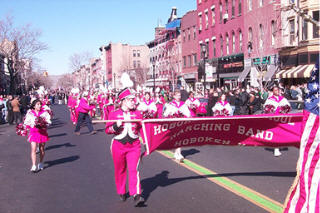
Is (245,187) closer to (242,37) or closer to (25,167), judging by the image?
(25,167)

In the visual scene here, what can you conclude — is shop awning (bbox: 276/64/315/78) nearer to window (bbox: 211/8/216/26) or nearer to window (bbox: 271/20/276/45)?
window (bbox: 271/20/276/45)

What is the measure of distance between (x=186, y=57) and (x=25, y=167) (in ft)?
151

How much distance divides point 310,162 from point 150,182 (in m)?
4.17

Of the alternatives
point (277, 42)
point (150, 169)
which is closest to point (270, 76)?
point (277, 42)

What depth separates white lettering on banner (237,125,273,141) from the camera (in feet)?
20.1

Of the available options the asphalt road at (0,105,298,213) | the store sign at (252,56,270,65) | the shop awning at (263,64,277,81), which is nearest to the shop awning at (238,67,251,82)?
the store sign at (252,56,270,65)

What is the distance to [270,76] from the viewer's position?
109ft

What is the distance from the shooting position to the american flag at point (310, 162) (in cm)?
430

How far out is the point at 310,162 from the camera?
436cm

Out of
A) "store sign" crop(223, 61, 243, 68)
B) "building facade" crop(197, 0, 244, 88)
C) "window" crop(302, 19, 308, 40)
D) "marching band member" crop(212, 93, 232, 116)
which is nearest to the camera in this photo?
"marching band member" crop(212, 93, 232, 116)

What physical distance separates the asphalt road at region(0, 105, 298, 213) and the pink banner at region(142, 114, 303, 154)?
0.93 m

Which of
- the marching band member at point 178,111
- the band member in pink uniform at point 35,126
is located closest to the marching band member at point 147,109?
the marching band member at point 178,111

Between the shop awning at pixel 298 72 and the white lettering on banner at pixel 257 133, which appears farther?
the shop awning at pixel 298 72

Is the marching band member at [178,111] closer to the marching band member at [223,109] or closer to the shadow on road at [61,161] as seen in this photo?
the marching band member at [223,109]
